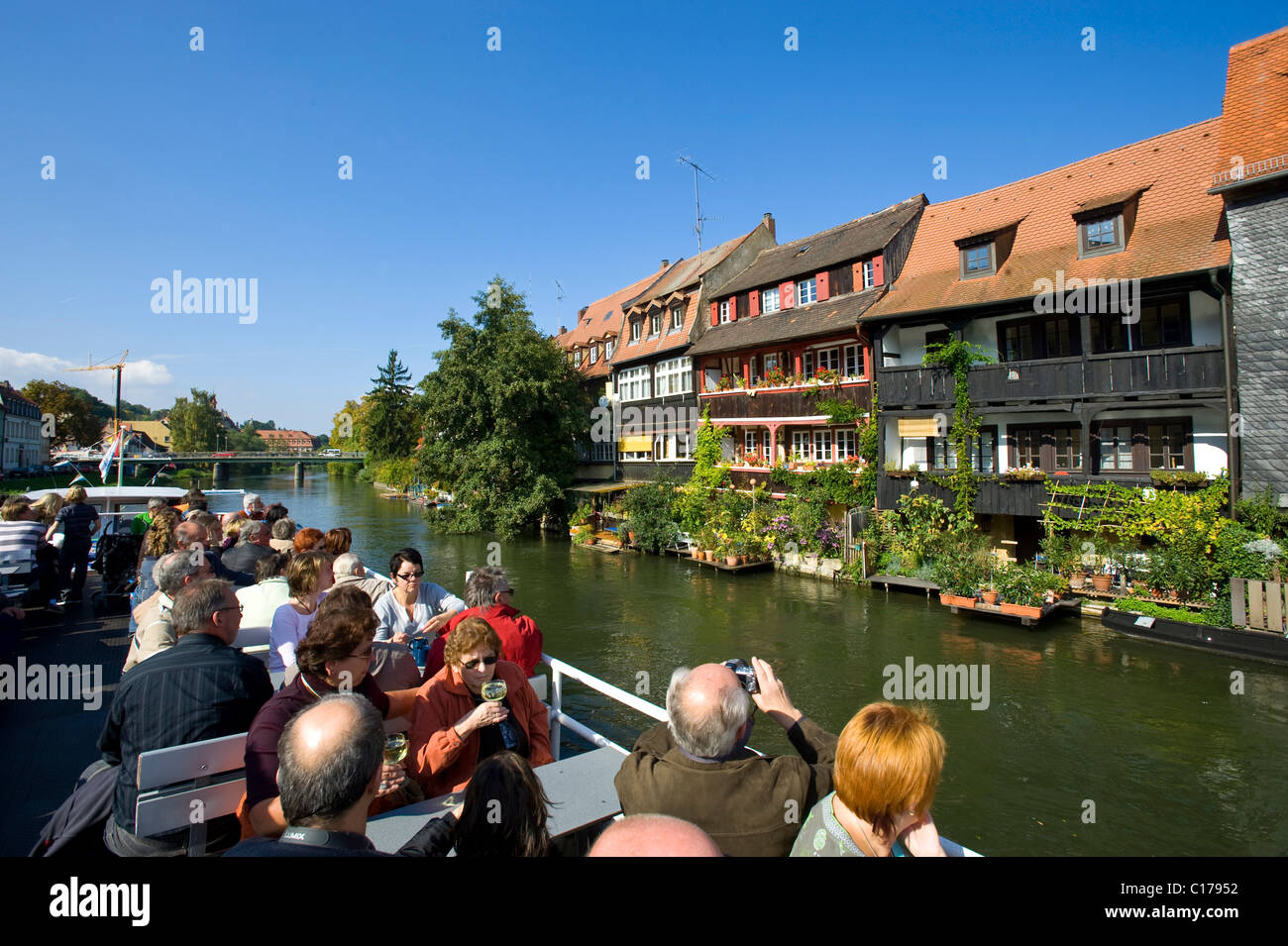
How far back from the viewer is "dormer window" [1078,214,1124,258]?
17.1 meters

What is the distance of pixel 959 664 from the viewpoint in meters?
13.0

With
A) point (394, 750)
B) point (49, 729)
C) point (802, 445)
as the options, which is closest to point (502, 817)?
point (394, 750)

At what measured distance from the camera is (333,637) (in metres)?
3.21

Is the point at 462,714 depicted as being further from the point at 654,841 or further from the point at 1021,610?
the point at 1021,610

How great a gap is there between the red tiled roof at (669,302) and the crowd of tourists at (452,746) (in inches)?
1072

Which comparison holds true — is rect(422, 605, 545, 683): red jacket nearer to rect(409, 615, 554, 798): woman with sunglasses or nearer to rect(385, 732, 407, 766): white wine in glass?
rect(409, 615, 554, 798): woman with sunglasses

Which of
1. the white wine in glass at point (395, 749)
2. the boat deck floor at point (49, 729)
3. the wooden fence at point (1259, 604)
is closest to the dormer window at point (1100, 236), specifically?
the wooden fence at point (1259, 604)

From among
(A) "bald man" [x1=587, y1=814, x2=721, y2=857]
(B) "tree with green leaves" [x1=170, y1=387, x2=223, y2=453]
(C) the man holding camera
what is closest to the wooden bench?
(C) the man holding camera

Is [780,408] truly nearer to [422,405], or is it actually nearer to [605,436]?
A: [605,436]

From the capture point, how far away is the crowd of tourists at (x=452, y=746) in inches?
76.7

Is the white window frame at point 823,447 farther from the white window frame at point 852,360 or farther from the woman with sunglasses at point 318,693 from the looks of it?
the woman with sunglasses at point 318,693

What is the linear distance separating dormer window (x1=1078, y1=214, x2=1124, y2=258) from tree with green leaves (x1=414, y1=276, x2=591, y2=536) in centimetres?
2315
